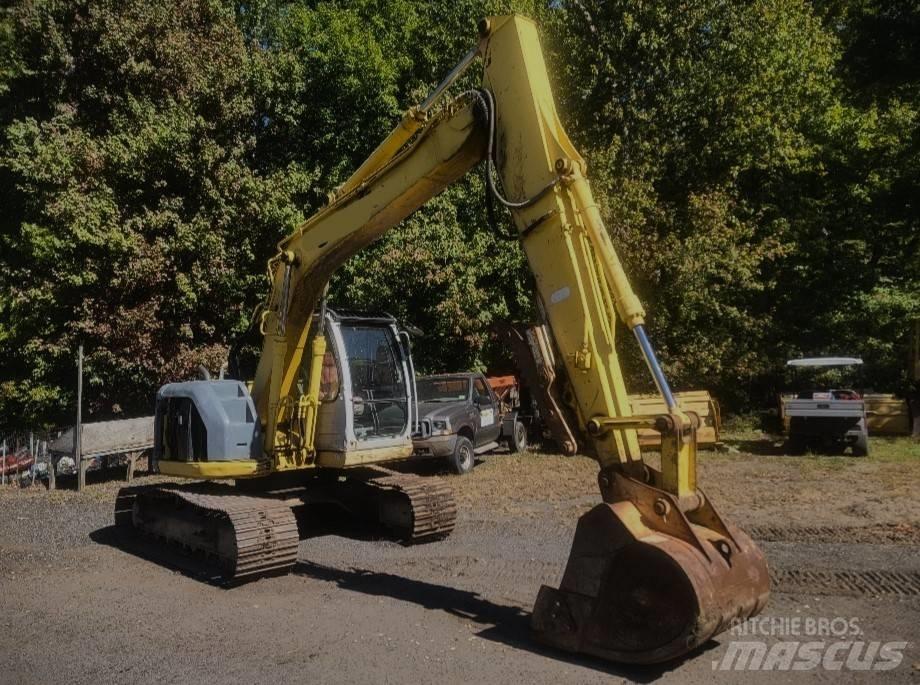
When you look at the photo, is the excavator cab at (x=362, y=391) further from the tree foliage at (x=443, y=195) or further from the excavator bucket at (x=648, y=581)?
the tree foliage at (x=443, y=195)

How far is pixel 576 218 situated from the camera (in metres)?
5.31

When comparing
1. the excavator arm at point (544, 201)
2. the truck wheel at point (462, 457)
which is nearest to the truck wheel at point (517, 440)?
the truck wheel at point (462, 457)

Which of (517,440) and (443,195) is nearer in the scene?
(517,440)

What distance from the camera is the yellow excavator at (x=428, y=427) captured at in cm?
466

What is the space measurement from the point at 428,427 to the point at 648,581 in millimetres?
4823

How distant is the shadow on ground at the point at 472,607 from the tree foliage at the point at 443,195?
1016cm

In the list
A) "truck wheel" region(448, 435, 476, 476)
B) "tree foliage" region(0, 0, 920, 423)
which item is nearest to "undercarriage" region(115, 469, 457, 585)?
"truck wheel" region(448, 435, 476, 476)

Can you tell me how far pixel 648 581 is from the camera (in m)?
4.60

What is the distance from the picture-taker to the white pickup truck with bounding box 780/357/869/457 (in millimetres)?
14883

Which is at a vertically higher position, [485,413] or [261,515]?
[485,413]

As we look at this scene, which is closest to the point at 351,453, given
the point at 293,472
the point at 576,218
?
the point at 293,472

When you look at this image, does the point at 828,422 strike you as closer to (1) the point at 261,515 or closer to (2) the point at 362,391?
(2) the point at 362,391

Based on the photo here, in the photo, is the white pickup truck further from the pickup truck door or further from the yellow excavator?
the yellow excavator

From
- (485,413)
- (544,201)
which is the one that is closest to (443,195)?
(485,413)
